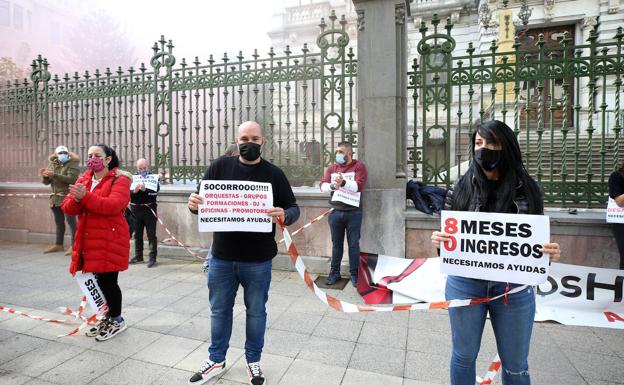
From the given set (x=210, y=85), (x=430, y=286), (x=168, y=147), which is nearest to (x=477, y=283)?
(x=430, y=286)

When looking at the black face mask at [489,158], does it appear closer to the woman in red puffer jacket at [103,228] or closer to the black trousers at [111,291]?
the woman in red puffer jacket at [103,228]

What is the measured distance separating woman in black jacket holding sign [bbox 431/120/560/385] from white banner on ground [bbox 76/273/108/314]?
3617mm

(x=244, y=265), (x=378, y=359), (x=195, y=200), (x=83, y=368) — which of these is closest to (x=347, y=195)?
(x=378, y=359)

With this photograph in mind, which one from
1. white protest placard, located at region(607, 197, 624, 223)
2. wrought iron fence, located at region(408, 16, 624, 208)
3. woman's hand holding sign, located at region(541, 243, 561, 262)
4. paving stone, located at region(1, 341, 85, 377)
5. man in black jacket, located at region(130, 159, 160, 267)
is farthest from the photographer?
man in black jacket, located at region(130, 159, 160, 267)

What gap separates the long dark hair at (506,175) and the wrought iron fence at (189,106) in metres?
4.26

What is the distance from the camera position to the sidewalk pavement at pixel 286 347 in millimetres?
3318

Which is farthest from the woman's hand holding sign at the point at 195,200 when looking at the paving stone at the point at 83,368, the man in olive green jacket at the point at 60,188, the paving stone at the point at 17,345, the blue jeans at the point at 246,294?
the man in olive green jacket at the point at 60,188

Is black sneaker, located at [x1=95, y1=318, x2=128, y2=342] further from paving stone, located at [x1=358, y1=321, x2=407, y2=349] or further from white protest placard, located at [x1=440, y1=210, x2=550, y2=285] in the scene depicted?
white protest placard, located at [x1=440, y1=210, x2=550, y2=285]

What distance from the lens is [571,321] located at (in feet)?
14.7

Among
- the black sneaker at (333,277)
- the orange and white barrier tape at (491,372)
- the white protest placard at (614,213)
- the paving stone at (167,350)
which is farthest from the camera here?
the black sneaker at (333,277)

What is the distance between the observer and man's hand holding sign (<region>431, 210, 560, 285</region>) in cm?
231

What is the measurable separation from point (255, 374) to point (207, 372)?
424 millimetres

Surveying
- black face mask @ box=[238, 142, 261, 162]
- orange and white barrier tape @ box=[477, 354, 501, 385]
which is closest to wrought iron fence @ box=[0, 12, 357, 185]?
black face mask @ box=[238, 142, 261, 162]

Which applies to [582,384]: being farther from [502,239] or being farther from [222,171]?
[222,171]
